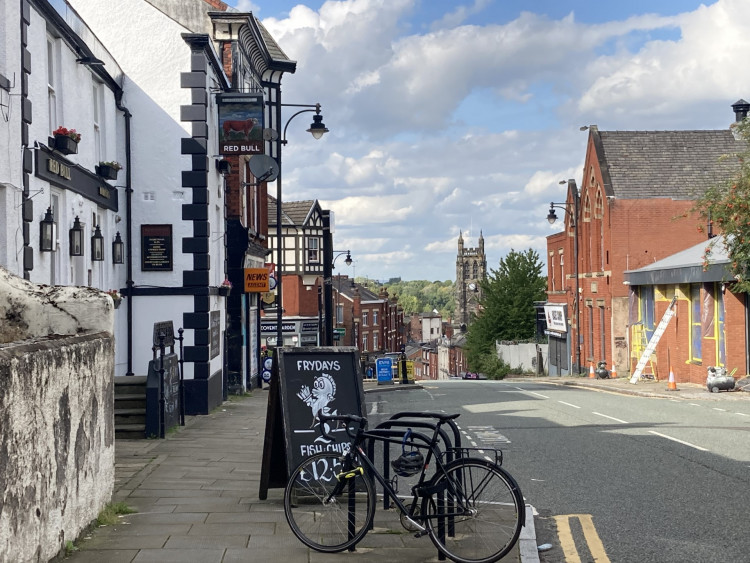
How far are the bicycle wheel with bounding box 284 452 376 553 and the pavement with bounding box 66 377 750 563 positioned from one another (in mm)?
132

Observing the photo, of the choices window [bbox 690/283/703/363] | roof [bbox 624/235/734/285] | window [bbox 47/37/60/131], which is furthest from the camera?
window [bbox 690/283/703/363]

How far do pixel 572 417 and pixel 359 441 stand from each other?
12.9m

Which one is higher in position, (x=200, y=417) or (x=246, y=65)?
(x=246, y=65)

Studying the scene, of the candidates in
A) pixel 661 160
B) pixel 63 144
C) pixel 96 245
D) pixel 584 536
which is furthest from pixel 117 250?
pixel 661 160

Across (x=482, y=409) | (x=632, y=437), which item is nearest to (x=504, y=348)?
(x=482, y=409)

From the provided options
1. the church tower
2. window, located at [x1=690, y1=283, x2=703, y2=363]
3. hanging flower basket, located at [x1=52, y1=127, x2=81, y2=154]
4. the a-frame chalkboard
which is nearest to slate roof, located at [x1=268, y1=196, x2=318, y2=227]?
window, located at [x1=690, y1=283, x2=703, y2=363]

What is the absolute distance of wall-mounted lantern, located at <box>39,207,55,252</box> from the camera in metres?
13.5

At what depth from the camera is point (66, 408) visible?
7117 mm

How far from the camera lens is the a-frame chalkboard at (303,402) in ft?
29.9

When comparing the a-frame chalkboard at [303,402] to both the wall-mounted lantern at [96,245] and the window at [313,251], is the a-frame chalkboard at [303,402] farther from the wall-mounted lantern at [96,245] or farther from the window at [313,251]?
the window at [313,251]

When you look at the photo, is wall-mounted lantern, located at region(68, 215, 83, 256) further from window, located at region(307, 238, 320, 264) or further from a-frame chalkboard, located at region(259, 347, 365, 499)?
window, located at region(307, 238, 320, 264)

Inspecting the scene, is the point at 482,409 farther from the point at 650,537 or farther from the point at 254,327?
the point at 650,537

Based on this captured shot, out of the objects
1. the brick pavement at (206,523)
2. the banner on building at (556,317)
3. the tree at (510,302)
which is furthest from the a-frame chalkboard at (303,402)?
the tree at (510,302)

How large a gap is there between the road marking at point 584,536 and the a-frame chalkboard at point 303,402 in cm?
226
